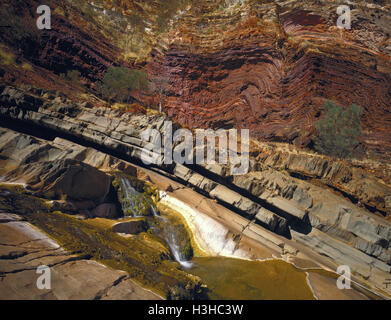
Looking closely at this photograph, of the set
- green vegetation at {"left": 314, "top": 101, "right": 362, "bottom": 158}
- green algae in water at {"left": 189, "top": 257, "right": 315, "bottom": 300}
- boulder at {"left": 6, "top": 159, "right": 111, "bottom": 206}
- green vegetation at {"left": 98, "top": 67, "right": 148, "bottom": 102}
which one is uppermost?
green vegetation at {"left": 98, "top": 67, "right": 148, "bottom": 102}

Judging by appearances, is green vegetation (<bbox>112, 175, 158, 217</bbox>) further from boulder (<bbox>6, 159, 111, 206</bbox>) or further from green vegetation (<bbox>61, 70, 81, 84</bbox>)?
green vegetation (<bbox>61, 70, 81, 84</bbox>)

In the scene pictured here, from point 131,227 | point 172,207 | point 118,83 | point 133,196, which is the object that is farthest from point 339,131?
point 118,83

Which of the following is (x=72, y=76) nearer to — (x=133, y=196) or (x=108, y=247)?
(x=133, y=196)

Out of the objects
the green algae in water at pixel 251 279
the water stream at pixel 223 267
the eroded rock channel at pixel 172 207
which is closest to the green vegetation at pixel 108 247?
the eroded rock channel at pixel 172 207

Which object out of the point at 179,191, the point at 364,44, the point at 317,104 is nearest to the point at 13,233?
the point at 179,191

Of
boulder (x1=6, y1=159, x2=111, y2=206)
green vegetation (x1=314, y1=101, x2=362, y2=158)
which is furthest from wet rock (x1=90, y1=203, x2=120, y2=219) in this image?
green vegetation (x1=314, y1=101, x2=362, y2=158)

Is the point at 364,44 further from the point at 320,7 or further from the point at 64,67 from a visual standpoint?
the point at 64,67
